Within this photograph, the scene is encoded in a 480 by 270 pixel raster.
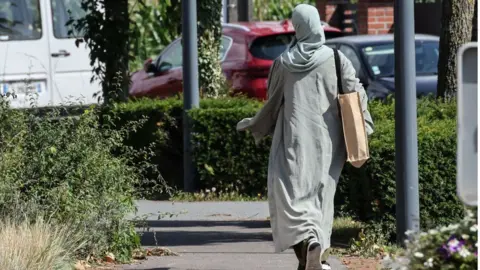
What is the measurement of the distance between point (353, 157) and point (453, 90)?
8.86ft

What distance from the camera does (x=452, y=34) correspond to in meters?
9.06

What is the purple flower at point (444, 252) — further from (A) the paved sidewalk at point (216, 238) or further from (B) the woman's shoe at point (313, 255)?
(A) the paved sidewalk at point (216, 238)

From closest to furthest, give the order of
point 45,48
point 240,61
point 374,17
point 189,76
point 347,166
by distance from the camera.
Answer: point 347,166
point 189,76
point 240,61
point 45,48
point 374,17

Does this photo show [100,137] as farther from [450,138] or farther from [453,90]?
[453,90]

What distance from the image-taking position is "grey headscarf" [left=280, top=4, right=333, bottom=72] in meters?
6.84

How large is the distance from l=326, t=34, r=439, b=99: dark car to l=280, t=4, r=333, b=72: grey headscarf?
5.96 meters

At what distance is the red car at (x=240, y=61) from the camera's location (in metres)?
13.8

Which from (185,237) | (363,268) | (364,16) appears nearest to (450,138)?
(363,268)

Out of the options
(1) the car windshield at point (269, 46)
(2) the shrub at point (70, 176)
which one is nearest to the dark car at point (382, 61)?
(1) the car windshield at point (269, 46)

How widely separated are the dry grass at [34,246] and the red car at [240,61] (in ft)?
21.3

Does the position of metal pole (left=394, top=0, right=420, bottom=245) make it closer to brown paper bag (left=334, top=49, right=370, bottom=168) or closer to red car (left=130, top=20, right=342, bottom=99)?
brown paper bag (left=334, top=49, right=370, bottom=168)

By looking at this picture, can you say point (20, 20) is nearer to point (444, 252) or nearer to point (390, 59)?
point (390, 59)

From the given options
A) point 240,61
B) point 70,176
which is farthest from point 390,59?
point 70,176

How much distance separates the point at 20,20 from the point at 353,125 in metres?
9.90
